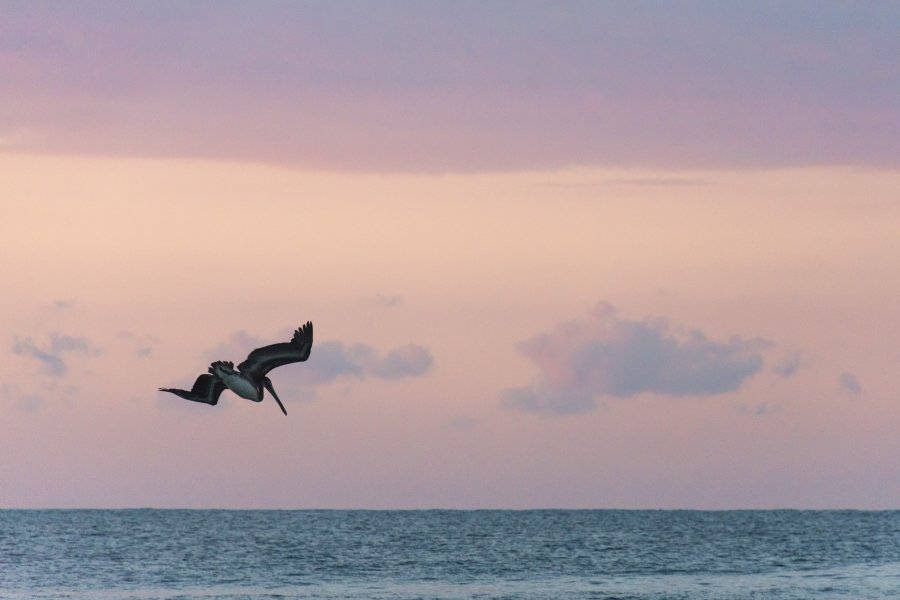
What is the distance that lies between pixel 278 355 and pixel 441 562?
6956 centimetres

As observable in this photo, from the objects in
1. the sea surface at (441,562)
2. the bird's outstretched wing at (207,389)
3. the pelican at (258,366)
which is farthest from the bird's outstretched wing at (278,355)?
the sea surface at (441,562)

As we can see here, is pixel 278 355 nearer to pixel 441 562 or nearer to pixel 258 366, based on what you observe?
pixel 258 366

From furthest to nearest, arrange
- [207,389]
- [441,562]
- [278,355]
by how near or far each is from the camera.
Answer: [441,562]
[207,389]
[278,355]

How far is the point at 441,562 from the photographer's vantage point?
317 feet

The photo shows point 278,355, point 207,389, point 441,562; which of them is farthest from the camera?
point 441,562

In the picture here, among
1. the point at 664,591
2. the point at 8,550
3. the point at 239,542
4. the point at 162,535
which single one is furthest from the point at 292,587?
the point at 162,535

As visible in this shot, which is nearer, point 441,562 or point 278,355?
point 278,355

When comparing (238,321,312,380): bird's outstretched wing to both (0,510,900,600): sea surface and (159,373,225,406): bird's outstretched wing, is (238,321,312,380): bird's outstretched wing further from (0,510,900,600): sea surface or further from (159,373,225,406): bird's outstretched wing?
(0,510,900,600): sea surface

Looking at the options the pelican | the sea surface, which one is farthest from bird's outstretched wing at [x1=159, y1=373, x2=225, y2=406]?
the sea surface

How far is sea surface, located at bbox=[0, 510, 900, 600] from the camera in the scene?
2933 inches

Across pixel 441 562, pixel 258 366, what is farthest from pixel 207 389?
pixel 441 562

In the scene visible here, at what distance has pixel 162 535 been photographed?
133500 millimetres

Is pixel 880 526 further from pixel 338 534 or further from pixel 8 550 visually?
pixel 8 550

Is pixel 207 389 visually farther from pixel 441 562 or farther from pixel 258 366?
pixel 441 562
